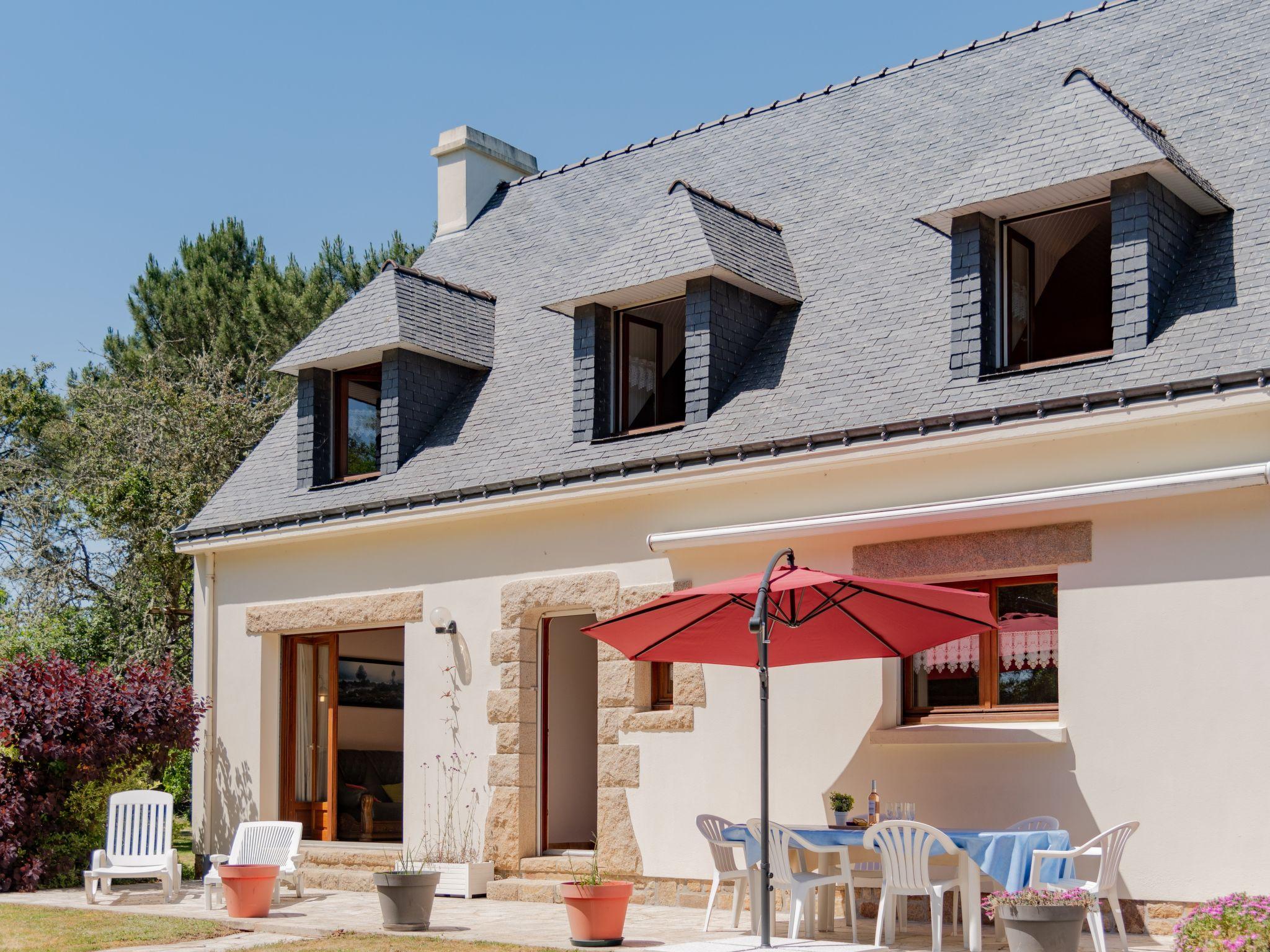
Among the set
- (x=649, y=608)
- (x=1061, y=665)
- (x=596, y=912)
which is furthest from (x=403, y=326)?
(x=1061, y=665)

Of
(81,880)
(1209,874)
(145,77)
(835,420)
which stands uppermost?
(145,77)

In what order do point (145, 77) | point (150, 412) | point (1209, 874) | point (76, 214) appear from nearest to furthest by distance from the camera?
point (1209, 874), point (145, 77), point (150, 412), point (76, 214)

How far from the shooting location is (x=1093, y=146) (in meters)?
11.2

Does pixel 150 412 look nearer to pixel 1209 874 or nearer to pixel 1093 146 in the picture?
pixel 1093 146

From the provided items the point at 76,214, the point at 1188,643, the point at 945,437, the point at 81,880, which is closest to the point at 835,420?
the point at 945,437

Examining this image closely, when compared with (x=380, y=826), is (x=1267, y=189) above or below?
above

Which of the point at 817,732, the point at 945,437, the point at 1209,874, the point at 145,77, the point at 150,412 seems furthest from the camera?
the point at 150,412

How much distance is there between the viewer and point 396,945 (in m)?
9.98

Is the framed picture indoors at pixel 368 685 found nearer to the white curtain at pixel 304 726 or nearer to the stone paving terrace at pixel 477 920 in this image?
the white curtain at pixel 304 726

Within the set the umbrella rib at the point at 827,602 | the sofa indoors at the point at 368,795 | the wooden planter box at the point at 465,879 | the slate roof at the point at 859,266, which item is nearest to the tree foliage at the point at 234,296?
the slate roof at the point at 859,266

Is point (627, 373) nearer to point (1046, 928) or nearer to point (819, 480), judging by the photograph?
point (819, 480)

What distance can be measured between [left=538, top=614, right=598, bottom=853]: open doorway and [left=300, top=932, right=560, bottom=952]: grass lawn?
3587 millimetres

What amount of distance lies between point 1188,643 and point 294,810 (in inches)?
400

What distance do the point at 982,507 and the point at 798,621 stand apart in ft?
5.85
